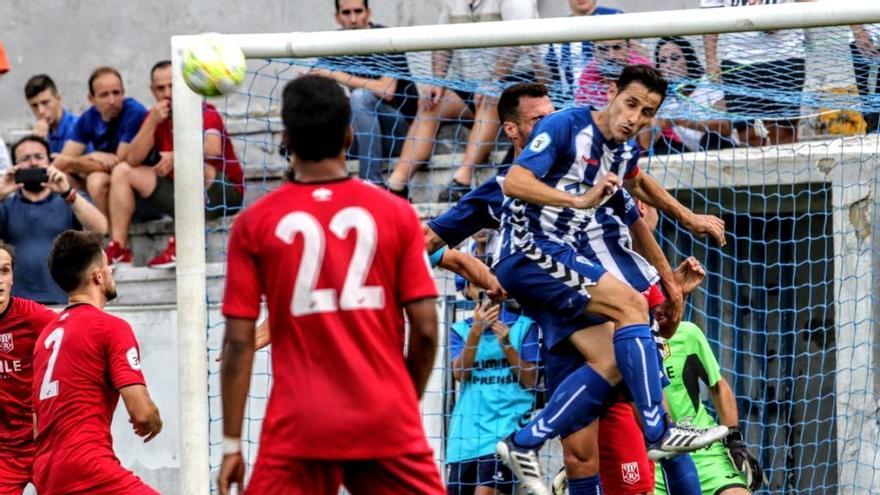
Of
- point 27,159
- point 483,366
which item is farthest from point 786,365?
point 27,159

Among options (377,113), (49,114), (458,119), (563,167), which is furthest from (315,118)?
(49,114)

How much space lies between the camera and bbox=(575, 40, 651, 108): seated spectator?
348 inches

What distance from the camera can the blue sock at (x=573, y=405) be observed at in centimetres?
720

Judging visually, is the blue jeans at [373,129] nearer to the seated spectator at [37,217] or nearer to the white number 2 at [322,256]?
the seated spectator at [37,217]

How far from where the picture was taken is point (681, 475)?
8016 millimetres

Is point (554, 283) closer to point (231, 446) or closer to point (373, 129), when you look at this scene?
point (231, 446)

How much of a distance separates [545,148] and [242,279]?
87.0 inches

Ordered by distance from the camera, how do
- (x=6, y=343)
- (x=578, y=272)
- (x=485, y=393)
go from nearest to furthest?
(x=578, y=272), (x=6, y=343), (x=485, y=393)

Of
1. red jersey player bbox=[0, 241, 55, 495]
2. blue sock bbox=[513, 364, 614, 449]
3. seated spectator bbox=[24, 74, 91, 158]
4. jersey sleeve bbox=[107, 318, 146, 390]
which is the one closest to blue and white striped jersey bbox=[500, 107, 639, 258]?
blue sock bbox=[513, 364, 614, 449]

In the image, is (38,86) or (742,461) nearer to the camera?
(742,461)

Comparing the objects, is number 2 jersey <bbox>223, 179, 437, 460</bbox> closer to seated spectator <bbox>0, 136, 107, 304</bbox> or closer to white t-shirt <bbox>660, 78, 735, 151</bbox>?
white t-shirt <bbox>660, 78, 735, 151</bbox>

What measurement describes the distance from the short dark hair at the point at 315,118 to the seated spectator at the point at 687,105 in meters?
3.59

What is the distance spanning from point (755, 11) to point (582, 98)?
1.96 meters

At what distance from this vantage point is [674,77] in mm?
9266
